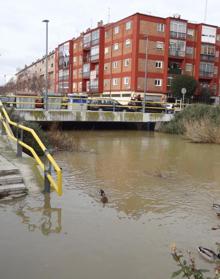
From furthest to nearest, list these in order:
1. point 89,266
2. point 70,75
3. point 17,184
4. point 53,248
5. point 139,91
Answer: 1. point 70,75
2. point 139,91
3. point 17,184
4. point 53,248
5. point 89,266

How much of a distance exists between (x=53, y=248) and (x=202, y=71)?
181ft

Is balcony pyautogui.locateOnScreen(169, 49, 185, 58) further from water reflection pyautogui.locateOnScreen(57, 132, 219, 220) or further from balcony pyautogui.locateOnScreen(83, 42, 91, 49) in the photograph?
water reflection pyautogui.locateOnScreen(57, 132, 219, 220)

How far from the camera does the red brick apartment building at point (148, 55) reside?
164 feet

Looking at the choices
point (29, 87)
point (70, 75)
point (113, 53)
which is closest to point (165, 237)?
point (113, 53)

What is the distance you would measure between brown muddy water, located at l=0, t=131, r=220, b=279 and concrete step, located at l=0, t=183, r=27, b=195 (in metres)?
0.30

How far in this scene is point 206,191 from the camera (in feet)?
29.2

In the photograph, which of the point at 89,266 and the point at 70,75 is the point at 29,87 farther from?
the point at 89,266

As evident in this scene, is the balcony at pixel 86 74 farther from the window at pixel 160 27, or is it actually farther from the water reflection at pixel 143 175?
the water reflection at pixel 143 175

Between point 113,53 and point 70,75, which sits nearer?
point 113,53

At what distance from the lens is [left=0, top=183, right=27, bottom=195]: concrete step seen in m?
6.91

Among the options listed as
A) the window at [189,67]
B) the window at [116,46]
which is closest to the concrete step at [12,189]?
the window at [116,46]

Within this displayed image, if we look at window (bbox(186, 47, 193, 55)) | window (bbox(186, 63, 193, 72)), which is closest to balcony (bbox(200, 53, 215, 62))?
window (bbox(186, 47, 193, 55))

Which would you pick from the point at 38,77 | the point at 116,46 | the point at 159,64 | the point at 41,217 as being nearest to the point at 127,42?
the point at 116,46

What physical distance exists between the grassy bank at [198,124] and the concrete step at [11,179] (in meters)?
14.4
